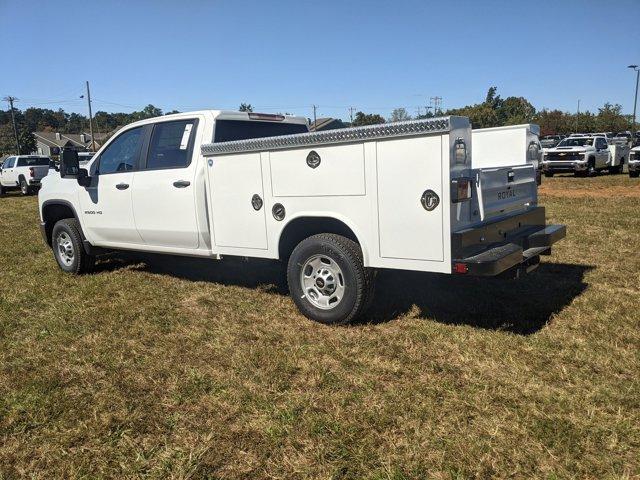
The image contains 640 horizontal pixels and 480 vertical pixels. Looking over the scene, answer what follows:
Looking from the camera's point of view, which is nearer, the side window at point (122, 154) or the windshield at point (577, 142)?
the side window at point (122, 154)

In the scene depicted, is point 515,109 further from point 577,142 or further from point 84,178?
point 84,178

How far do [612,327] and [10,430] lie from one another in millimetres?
4564

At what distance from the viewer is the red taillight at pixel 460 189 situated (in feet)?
12.3

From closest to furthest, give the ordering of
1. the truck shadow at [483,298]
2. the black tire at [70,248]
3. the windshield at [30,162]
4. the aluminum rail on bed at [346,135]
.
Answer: the aluminum rail on bed at [346,135], the truck shadow at [483,298], the black tire at [70,248], the windshield at [30,162]

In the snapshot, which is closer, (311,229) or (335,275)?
(335,275)

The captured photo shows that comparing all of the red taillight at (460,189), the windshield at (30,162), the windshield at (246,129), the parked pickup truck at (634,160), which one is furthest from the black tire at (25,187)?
the parked pickup truck at (634,160)

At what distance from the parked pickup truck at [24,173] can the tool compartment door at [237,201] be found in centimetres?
2053

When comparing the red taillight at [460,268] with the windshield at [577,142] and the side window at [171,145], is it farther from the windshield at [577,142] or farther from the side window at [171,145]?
the windshield at [577,142]

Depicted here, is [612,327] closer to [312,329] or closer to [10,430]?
[312,329]

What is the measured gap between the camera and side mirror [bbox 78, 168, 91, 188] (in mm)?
6449

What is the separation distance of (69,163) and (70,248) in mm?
1375

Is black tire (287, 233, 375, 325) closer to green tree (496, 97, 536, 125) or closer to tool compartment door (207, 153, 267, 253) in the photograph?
tool compartment door (207, 153, 267, 253)

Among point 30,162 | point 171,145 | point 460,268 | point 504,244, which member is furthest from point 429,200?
point 30,162

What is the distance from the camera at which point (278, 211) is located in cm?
478
